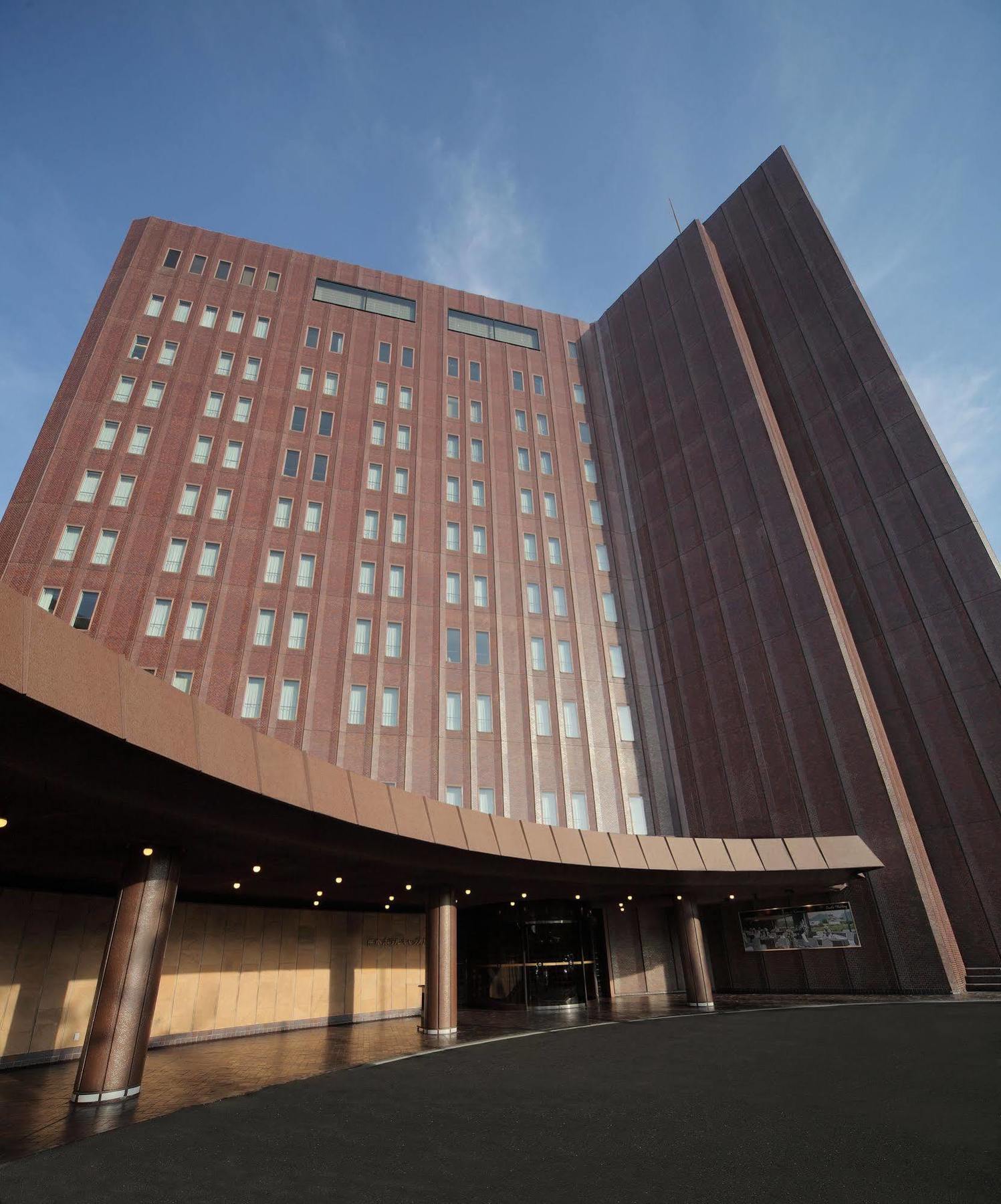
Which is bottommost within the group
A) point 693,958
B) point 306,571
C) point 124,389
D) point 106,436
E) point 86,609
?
point 693,958

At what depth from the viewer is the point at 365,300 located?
44.0 metres

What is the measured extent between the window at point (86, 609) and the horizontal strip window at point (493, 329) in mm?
29510

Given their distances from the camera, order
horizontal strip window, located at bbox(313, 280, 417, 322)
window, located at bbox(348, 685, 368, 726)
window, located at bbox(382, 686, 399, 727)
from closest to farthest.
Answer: window, located at bbox(348, 685, 368, 726)
window, located at bbox(382, 686, 399, 727)
horizontal strip window, located at bbox(313, 280, 417, 322)

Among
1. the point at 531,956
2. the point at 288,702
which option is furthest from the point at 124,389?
the point at 531,956

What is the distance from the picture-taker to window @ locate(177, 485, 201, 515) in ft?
105

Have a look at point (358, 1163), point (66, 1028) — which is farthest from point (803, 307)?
point (66, 1028)

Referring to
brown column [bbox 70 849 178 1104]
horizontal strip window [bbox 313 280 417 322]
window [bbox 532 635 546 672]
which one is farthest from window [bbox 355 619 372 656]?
horizontal strip window [bbox 313 280 417 322]

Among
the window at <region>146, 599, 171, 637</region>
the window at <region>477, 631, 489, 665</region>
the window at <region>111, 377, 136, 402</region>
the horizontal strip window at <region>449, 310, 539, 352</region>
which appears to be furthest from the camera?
the horizontal strip window at <region>449, 310, 539, 352</region>

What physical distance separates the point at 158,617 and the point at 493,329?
3104 centimetres

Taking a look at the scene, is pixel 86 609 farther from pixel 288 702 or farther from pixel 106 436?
pixel 106 436

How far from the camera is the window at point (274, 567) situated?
32094 mm

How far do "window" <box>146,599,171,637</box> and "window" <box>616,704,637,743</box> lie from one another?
23152 millimetres

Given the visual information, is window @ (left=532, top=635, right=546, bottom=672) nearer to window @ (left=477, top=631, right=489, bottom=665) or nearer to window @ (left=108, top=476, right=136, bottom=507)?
window @ (left=477, top=631, right=489, bottom=665)

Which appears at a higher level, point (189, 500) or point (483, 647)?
point (189, 500)
